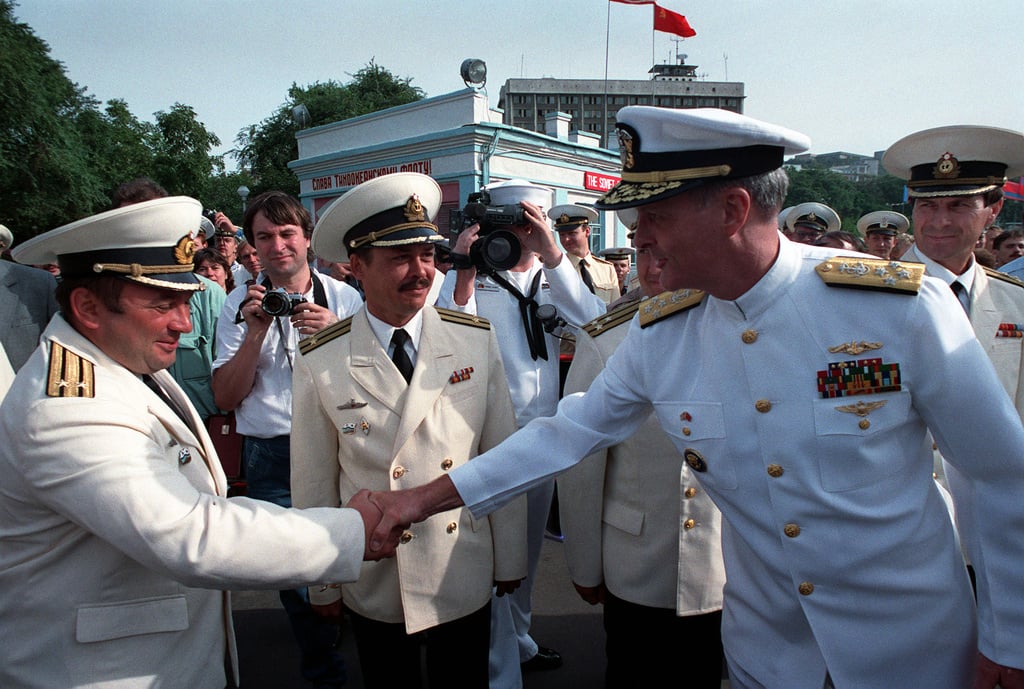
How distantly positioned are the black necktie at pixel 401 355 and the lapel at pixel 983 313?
225 cm

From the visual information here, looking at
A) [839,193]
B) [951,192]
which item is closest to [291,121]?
[951,192]

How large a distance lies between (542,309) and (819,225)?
3974 mm

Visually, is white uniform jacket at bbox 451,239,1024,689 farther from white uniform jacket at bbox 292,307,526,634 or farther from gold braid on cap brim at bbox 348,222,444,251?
gold braid on cap brim at bbox 348,222,444,251

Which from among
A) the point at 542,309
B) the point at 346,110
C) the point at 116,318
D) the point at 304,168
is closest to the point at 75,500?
the point at 116,318

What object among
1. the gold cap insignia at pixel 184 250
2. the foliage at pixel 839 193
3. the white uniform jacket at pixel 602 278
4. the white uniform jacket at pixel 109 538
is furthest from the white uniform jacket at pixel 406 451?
the foliage at pixel 839 193

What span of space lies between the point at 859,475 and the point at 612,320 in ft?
3.93

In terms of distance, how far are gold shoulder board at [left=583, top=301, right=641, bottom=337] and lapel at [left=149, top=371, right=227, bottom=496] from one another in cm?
141

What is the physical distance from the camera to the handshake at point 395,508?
6.63ft

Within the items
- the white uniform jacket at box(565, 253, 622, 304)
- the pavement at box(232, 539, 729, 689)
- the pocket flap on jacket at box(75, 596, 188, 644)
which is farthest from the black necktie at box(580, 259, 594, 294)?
the pocket flap on jacket at box(75, 596, 188, 644)

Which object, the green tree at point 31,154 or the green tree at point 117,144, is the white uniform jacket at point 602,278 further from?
the green tree at point 117,144

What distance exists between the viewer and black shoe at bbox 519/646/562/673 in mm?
3545

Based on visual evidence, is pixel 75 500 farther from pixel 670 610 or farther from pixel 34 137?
pixel 34 137

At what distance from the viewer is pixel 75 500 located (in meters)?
1.52

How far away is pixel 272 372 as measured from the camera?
3.44 m
